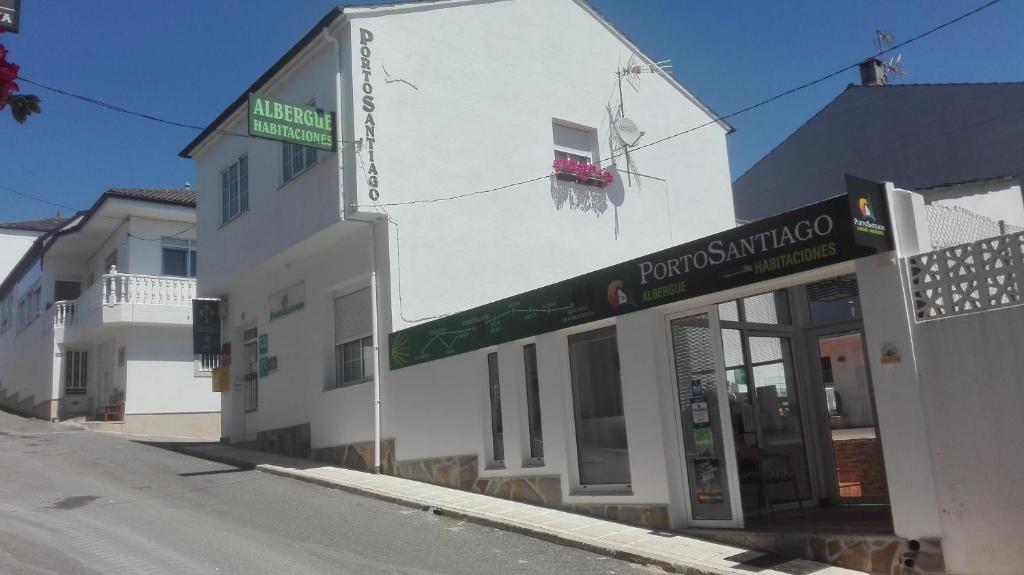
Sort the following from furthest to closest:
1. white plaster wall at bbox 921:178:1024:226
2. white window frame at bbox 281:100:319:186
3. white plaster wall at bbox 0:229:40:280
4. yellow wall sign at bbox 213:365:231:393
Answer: white plaster wall at bbox 0:229:40:280 < yellow wall sign at bbox 213:365:231:393 < white plaster wall at bbox 921:178:1024:226 < white window frame at bbox 281:100:319:186

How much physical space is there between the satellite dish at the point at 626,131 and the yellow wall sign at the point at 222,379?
1009 centimetres

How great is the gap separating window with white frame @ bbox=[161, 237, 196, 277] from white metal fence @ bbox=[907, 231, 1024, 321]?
21.6m

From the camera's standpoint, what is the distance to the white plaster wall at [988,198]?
15.9 meters

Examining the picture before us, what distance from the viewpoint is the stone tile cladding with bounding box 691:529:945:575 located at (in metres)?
7.01

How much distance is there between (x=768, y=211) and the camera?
2439cm

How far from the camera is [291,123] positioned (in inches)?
527

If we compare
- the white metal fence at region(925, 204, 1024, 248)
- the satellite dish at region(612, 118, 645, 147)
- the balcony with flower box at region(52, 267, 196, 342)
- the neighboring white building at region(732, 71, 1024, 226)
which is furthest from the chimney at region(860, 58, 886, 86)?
the balcony with flower box at region(52, 267, 196, 342)

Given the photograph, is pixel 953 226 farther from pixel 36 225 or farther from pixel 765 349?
pixel 36 225

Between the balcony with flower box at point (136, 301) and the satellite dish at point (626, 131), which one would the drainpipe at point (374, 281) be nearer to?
the satellite dish at point (626, 131)

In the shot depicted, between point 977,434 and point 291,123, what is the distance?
10537 mm

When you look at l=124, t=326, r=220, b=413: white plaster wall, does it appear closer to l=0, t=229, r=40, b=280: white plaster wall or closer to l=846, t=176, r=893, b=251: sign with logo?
l=0, t=229, r=40, b=280: white plaster wall

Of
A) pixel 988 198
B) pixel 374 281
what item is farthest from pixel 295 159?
pixel 988 198

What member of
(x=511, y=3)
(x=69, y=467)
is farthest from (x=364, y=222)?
(x=69, y=467)

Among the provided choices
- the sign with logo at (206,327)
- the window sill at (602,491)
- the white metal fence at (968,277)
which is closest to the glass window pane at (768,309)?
the window sill at (602,491)
